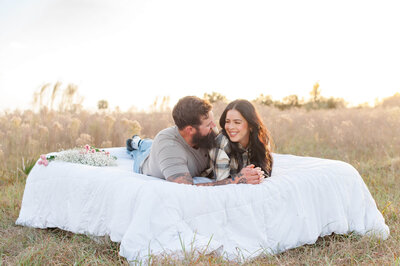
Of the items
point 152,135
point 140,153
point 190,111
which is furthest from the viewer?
point 152,135

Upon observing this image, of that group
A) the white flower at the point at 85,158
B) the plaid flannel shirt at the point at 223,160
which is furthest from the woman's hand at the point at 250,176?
the white flower at the point at 85,158

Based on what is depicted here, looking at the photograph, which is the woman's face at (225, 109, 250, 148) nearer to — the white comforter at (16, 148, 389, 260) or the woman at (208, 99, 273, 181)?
the woman at (208, 99, 273, 181)

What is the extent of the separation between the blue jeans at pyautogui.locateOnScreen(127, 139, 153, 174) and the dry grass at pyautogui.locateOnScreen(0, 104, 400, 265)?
84 cm

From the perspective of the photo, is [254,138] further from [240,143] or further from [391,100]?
[391,100]

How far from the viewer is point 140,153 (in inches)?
166

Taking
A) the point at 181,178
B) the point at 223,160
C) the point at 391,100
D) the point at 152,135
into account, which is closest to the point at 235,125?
the point at 223,160

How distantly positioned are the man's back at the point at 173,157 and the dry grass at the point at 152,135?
667mm

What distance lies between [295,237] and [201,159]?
3.12 feet

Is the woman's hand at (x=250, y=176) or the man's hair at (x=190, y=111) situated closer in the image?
the woman's hand at (x=250, y=176)

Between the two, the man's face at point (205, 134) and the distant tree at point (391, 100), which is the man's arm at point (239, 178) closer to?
the man's face at point (205, 134)

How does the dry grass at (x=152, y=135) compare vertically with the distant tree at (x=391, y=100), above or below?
below

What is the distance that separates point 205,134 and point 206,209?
699 mm

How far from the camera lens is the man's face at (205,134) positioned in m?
3.07

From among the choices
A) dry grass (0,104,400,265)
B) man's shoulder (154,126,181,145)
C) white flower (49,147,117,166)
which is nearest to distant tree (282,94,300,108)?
dry grass (0,104,400,265)
